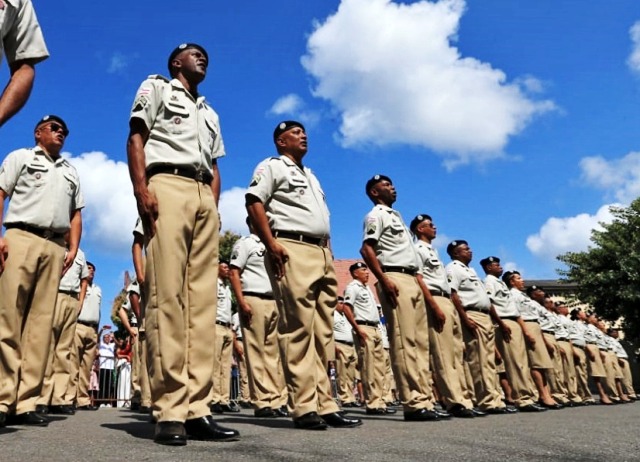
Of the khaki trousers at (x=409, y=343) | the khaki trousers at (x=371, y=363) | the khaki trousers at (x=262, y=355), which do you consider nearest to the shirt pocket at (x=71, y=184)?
the khaki trousers at (x=262, y=355)

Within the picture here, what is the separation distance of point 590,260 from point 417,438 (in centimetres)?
2234

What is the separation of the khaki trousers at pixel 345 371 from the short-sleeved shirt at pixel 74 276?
5.47m

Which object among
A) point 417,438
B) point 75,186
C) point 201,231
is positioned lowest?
point 417,438

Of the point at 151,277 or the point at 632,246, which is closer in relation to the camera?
the point at 151,277

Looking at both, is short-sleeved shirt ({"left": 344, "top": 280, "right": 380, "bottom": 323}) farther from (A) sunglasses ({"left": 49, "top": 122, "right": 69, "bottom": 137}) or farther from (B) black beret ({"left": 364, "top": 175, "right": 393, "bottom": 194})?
(A) sunglasses ({"left": 49, "top": 122, "right": 69, "bottom": 137})

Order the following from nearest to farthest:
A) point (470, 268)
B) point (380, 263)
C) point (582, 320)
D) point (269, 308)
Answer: point (380, 263) < point (269, 308) < point (470, 268) < point (582, 320)

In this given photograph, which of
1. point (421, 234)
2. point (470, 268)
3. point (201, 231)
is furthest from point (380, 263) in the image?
point (201, 231)

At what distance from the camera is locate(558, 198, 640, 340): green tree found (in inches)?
866

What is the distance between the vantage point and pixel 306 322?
4582mm

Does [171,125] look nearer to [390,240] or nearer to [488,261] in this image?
[390,240]

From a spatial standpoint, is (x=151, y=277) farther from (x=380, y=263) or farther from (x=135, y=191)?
(x=380, y=263)

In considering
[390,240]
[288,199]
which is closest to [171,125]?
[288,199]

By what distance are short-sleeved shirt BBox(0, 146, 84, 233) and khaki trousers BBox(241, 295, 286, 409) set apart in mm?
2795

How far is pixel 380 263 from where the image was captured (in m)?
6.27
